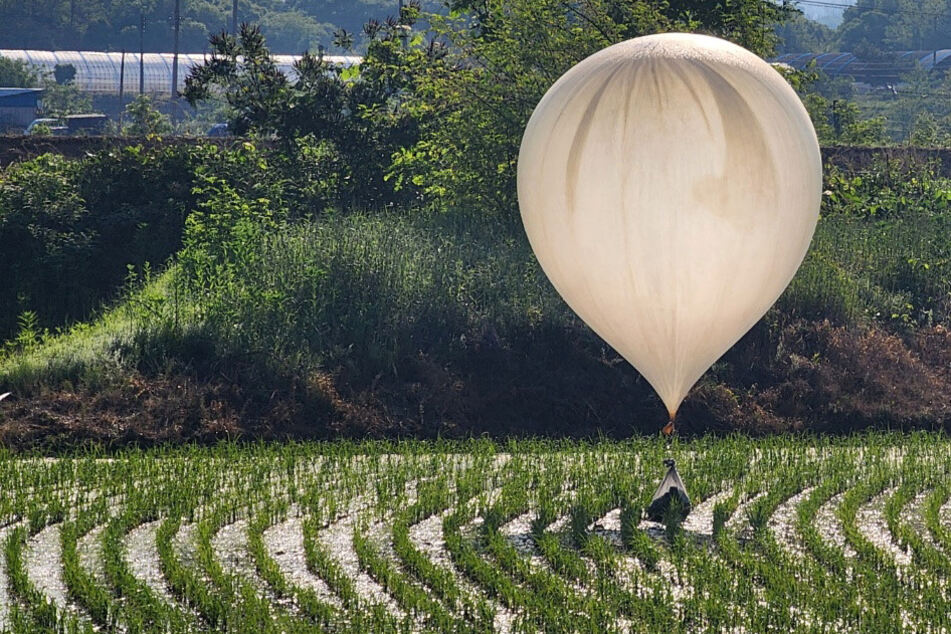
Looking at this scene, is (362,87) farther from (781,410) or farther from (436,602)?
(436,602)

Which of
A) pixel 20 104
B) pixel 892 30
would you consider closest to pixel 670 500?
pixel 20 104

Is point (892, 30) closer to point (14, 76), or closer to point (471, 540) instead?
point (14, 76)

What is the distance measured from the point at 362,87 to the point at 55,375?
11.3m

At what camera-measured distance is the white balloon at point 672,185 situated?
432 inches

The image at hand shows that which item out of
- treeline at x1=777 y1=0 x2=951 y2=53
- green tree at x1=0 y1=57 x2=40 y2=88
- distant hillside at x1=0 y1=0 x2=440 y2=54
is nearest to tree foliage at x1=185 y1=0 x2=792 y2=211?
green tree at x1=0 y1=57 x2=40 y2=88

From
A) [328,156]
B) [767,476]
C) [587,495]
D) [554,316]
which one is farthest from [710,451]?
[328,156]

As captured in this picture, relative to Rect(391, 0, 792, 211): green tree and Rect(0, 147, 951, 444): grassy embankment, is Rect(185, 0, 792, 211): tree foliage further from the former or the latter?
Rect(0, 147, 951, 444): grassy embankment

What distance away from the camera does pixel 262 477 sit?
43.2 ft

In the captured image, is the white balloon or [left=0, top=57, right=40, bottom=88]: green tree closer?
Answer: the white balloon

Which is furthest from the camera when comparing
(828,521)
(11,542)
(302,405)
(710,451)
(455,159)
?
(455,159)

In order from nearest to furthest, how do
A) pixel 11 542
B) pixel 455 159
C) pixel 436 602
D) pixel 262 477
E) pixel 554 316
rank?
pixel 436 602, pixel 11 542, pixel 262 477, pixel 554 316, pixel 455 159

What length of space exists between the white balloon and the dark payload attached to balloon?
1.00 metres

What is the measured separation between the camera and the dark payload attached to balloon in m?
11.8

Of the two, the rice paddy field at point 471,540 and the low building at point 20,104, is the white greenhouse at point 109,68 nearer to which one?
the low building at point 20,104
